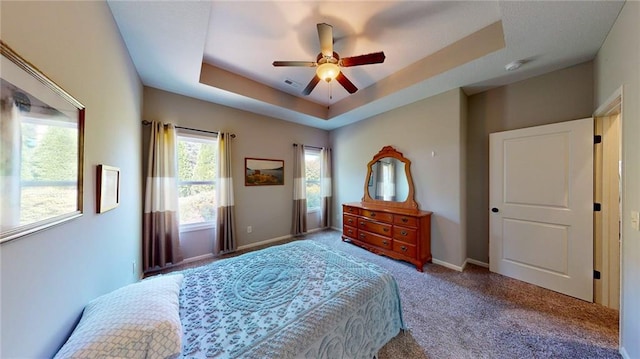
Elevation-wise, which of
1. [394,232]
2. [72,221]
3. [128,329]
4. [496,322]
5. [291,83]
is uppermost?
[291,83]

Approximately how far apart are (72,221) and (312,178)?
3.98 metres

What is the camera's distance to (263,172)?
157 inches

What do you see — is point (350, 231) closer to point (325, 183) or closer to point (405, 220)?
point (405, 220)

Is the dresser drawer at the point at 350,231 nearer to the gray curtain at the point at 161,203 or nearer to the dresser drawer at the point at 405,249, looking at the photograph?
the dresser drawer at the point at 405,249

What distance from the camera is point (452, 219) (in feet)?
9.74

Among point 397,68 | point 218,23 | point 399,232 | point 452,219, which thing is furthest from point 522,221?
point 218,23

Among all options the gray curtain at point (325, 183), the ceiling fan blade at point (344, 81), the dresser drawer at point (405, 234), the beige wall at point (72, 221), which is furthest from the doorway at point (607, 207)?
the beige wall at point (72, 221)

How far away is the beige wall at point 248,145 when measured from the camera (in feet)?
10.0

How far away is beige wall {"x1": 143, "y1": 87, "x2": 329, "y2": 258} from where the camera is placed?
10.0 feet

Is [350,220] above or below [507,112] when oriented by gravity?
below

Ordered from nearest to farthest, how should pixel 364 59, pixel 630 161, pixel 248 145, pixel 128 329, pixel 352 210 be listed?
pixel 128 329 → pixel 630 161 → pixel 364 59 → pixel 248 145 → pixel 352 210

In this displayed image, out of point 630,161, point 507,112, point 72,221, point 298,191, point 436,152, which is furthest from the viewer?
point 298,191

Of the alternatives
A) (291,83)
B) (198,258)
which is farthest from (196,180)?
(291,83)

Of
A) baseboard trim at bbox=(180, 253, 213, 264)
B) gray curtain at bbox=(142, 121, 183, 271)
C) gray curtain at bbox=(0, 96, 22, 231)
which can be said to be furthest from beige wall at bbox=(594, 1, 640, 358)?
gray curtain at bbox=(142, 121, 183, 271)
